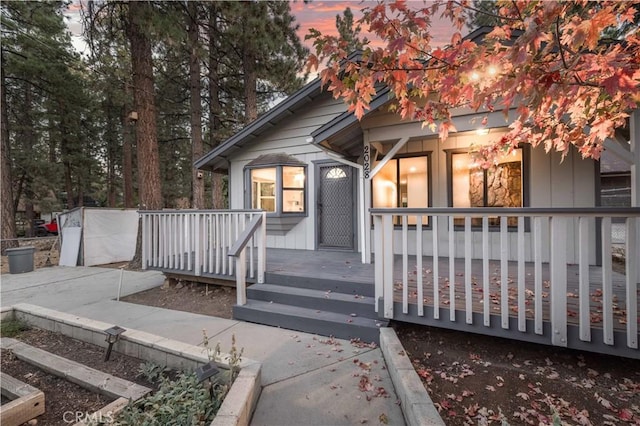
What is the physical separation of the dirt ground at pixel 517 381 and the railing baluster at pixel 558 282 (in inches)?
14.6

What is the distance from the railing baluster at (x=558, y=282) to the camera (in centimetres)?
247

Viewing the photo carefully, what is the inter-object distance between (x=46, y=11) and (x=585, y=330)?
15.8 m

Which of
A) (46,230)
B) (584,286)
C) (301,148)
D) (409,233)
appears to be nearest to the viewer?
(584,286)

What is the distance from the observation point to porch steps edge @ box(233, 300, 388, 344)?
10.8 feet

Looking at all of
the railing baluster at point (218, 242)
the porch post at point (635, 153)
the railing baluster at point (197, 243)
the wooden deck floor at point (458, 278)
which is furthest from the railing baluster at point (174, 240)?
the porch post at point (635, 153)

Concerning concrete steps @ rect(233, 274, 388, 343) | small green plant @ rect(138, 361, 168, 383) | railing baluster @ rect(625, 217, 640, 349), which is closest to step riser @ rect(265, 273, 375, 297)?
concrete steps @ rect(233, 274, 388, 343)

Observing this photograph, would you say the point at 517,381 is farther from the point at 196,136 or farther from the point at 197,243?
the point at 196,136

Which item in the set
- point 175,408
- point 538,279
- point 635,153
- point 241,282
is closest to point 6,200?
point 241,282

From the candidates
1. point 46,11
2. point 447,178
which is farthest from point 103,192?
point 447,178

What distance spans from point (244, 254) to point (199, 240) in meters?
1.37

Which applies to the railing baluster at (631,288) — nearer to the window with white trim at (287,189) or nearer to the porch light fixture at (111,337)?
the porch light fixture at (111,337)

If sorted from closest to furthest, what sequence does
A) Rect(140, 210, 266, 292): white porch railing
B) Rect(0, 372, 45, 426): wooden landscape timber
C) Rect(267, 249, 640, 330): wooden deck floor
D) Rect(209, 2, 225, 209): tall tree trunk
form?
Rect(0, 372, 45, 426): wooden landscape timber
Rect(267, 249, 640, 330): wooden deck floor
Rect(140, 210, 266, 292): white porch railing
Rect(209, 2, 225, 209): tall tree trunk

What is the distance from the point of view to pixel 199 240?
16.8 ft

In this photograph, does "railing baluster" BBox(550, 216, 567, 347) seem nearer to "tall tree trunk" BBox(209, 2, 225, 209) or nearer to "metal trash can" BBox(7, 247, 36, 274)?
"tall tree trunk" BBox(209, 2, 225, 209)
